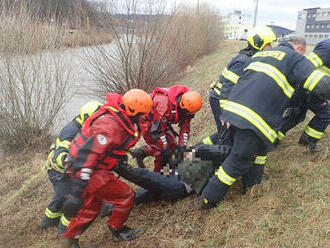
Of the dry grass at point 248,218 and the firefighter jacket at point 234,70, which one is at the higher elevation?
the firefighter jacket at point 234,70

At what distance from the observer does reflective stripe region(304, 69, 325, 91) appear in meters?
2.75

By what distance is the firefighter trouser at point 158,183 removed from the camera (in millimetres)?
3755

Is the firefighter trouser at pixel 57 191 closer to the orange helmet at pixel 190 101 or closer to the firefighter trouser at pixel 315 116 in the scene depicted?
the orange helmet at pixel 190 101

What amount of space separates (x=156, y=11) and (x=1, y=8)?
389cm

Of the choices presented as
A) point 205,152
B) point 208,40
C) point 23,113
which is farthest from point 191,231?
point 208,40

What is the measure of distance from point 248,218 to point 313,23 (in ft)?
140

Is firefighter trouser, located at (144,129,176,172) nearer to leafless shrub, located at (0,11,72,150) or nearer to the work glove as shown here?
the work glove

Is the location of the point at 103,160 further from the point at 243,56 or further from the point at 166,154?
the point at 243,56

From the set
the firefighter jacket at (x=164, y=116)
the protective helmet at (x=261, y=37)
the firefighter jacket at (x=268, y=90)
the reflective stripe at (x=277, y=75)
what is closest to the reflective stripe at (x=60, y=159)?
the firefighter jacket at (x=164, y=116)

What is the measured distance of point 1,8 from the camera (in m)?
6.86

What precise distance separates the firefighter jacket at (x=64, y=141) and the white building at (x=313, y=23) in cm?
3794

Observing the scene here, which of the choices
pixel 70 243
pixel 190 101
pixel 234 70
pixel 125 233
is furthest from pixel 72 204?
pixel 234 70

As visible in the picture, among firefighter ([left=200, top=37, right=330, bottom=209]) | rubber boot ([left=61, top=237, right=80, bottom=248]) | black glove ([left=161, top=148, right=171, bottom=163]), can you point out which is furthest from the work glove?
rubber boot ([left=61, top=237, right=80, bottom=248])

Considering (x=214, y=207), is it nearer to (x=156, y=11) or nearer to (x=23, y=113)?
(x=23, y=113)
